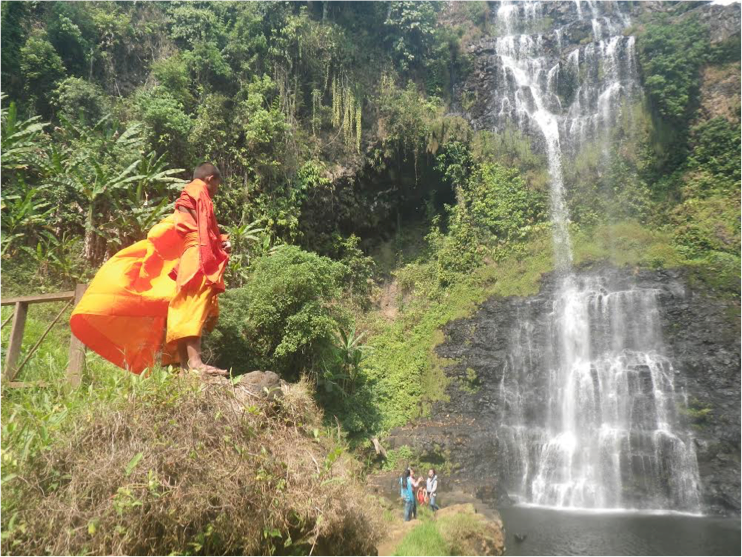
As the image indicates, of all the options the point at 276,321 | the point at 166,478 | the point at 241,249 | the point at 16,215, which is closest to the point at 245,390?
the point at 166,478

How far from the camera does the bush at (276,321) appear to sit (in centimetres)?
1016

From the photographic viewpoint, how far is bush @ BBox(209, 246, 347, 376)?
10.2 metres

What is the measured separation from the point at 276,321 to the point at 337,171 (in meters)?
9.32

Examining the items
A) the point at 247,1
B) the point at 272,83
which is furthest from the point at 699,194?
the point at 247,1

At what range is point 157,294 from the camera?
3352 mm

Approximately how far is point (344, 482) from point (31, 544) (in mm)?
1501

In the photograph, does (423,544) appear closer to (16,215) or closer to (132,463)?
(132,463)

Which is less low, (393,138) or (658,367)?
(393,138)

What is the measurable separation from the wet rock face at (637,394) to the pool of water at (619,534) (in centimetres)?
92

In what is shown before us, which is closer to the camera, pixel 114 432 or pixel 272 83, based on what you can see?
pixel 114 432

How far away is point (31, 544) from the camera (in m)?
2.02

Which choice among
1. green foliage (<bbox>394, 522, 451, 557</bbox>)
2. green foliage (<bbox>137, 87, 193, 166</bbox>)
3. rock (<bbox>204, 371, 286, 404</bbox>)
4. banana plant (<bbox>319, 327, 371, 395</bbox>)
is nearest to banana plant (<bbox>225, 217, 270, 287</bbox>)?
banana plant (<bbox>319, 327, 371, 395</bbox>)

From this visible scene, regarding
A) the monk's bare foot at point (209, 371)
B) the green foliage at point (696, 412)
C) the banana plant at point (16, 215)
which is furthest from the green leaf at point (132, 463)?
the green foliage at point (696, 412)

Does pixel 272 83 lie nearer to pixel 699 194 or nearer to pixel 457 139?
pixel 457 139
